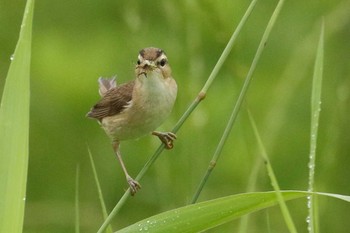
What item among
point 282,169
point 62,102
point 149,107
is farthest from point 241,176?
point 149,107

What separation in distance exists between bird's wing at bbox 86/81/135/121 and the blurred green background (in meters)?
0.95

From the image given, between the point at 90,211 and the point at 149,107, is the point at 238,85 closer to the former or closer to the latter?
the point at 90,211

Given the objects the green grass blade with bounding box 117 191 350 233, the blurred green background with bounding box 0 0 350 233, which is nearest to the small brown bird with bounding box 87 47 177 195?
the green grass blade with bounding box 117 191 350 233

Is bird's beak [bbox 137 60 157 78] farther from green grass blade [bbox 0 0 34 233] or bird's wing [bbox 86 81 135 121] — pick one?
green grass blade [bbox 0 0 34 233]

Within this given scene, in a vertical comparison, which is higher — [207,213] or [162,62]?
[162,62]

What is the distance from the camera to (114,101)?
3646 mm

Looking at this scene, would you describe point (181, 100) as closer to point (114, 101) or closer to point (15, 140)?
point (114, 101)

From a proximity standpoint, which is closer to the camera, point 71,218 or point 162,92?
point 162,92

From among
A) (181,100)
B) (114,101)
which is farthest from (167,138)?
(181,100)

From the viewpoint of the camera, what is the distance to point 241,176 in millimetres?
5852

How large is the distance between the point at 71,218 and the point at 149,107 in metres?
2.28

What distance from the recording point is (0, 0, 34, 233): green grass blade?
2.32 m

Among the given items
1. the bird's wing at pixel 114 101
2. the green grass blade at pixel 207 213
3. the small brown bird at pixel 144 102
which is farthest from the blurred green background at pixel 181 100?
the green grass blade at pixel 207 213

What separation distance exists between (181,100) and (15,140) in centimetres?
240
